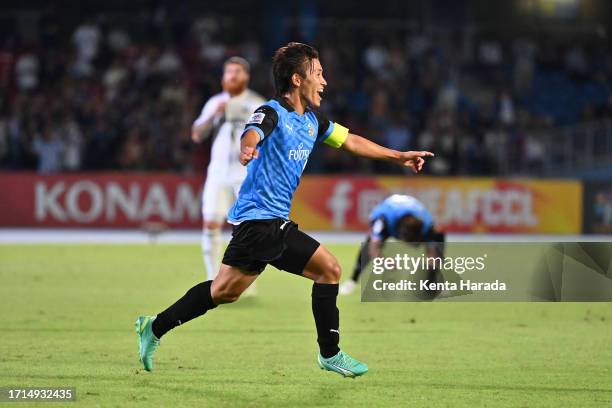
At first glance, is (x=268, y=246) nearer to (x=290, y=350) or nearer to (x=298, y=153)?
(x=298, y=153)

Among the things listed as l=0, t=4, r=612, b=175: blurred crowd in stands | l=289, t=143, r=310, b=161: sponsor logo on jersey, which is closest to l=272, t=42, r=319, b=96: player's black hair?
l=289, t=143, r=310, b=161: sponsor logo on jersey

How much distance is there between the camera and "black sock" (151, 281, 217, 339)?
26.1 feet

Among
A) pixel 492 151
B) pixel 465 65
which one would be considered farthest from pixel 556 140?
pixel 465 65

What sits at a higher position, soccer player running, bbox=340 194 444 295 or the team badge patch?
the team badge patch

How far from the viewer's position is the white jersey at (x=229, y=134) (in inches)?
499

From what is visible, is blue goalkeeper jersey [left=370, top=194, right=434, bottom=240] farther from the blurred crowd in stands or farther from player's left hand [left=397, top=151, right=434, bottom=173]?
the blurred crowd in stands

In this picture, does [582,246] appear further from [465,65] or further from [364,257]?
[465,65]

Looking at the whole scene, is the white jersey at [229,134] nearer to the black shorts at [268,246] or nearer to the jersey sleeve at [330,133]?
the jersey sleeve at [330,133]

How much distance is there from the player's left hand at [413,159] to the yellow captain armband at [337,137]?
0.43m

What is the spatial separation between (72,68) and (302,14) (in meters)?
6.17

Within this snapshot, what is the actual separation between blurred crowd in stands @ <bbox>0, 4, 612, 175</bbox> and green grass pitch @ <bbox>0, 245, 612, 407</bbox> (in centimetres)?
1142

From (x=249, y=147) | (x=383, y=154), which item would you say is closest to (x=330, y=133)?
(x=383, y=154)

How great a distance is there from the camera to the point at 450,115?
89.2 feet

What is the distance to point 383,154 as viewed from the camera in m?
8.20
